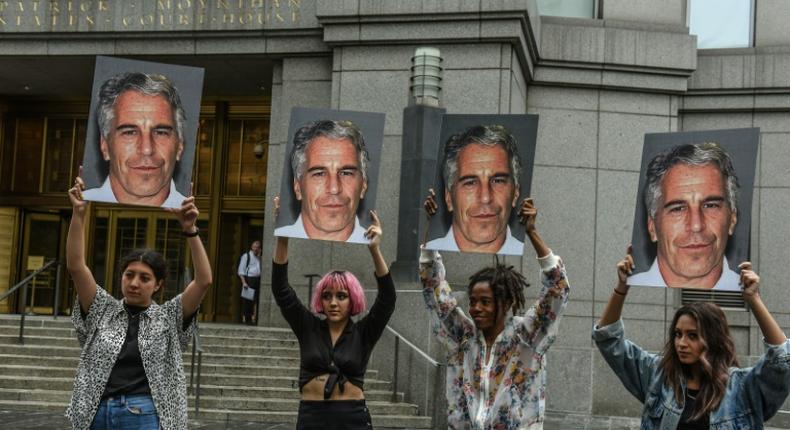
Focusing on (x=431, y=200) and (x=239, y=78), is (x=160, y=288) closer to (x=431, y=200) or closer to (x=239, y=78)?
(x=431, y=200)

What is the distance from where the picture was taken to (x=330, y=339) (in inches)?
208

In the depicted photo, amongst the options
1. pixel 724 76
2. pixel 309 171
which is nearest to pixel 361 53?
pixel 724 76

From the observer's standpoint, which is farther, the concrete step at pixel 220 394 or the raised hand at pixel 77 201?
the concrete step at pixel 220 394

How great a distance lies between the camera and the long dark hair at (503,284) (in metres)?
4.98

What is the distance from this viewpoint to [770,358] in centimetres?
428

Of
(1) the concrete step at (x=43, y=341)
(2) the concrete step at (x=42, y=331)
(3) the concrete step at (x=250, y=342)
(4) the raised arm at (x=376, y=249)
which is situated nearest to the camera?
(4) the raised arm at (x=376, y=249)

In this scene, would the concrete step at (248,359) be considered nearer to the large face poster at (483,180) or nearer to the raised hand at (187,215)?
the large face poster at (483,180)

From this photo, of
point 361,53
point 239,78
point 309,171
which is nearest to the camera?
point 309,171

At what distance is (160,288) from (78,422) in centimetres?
79

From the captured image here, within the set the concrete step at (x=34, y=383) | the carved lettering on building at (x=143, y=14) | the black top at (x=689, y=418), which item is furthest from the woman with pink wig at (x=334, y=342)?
the carved lettering on building at (x=143, y=14)

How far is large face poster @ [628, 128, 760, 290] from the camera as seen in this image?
5.45 m

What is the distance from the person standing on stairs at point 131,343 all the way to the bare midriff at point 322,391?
0.64 meters

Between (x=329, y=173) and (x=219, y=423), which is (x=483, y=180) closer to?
(x=329, y=173)

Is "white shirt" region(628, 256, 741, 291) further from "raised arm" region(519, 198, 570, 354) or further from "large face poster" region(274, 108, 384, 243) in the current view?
"large face poster" region(274, 108, 384, 243)
